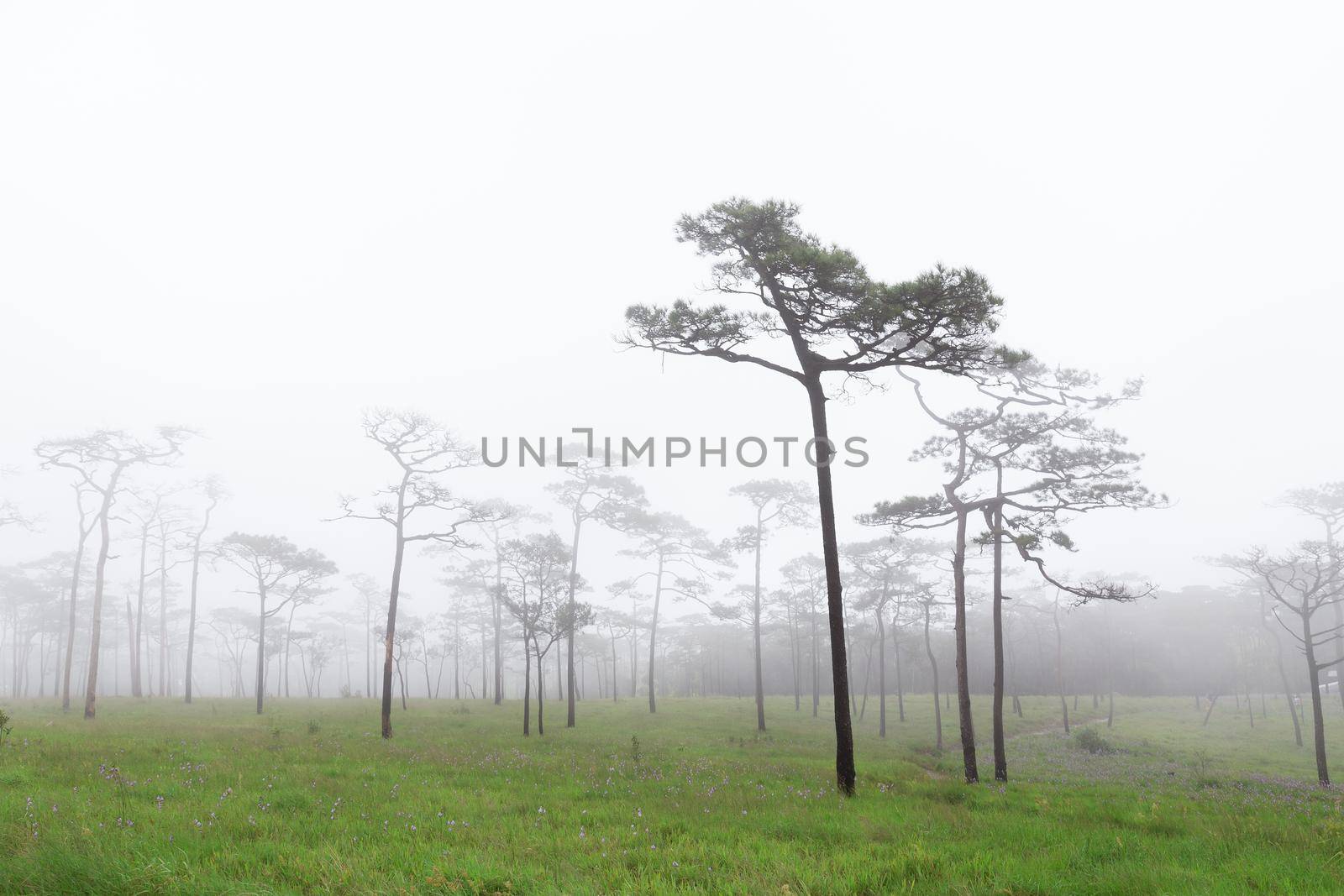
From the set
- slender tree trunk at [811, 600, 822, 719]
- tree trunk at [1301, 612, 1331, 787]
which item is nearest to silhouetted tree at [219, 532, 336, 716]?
slender tree trunk at [811, 600, 822, 719]

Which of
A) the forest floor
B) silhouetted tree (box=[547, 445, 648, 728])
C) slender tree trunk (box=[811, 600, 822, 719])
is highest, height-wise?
silhouetted tree (box=[547, 445, 648, 728])

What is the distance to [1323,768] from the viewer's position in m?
21.2

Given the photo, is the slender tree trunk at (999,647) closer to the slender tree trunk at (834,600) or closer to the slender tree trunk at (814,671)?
the slender tree trunk at (834,600)

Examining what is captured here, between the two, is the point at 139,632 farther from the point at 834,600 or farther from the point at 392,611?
the point at 834,600

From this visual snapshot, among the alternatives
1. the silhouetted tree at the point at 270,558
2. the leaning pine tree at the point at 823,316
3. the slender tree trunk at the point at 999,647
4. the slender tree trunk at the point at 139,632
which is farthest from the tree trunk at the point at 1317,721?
the slender tree trunk at the point at 139,632

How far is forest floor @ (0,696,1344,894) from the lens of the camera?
6145 mm

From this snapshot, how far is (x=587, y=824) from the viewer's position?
29.5 ft

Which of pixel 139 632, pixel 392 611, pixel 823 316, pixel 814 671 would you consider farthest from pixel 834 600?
pixel 139 632

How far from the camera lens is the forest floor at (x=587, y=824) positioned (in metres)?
6.14

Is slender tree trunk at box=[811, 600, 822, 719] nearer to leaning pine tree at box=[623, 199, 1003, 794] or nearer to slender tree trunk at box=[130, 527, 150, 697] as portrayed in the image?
leaning pine tree at box=[623, 199, 1003, 794]

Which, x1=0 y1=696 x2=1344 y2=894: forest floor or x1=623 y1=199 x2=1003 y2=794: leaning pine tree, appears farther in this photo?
x1=623 y1=199 x2=1003 y2=794: leaning pine tree

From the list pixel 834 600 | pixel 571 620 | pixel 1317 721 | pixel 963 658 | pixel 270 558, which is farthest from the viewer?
pixel 270 558

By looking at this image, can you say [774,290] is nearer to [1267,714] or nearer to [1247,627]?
[1267,714]

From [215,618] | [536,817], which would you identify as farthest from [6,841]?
[215,618]
